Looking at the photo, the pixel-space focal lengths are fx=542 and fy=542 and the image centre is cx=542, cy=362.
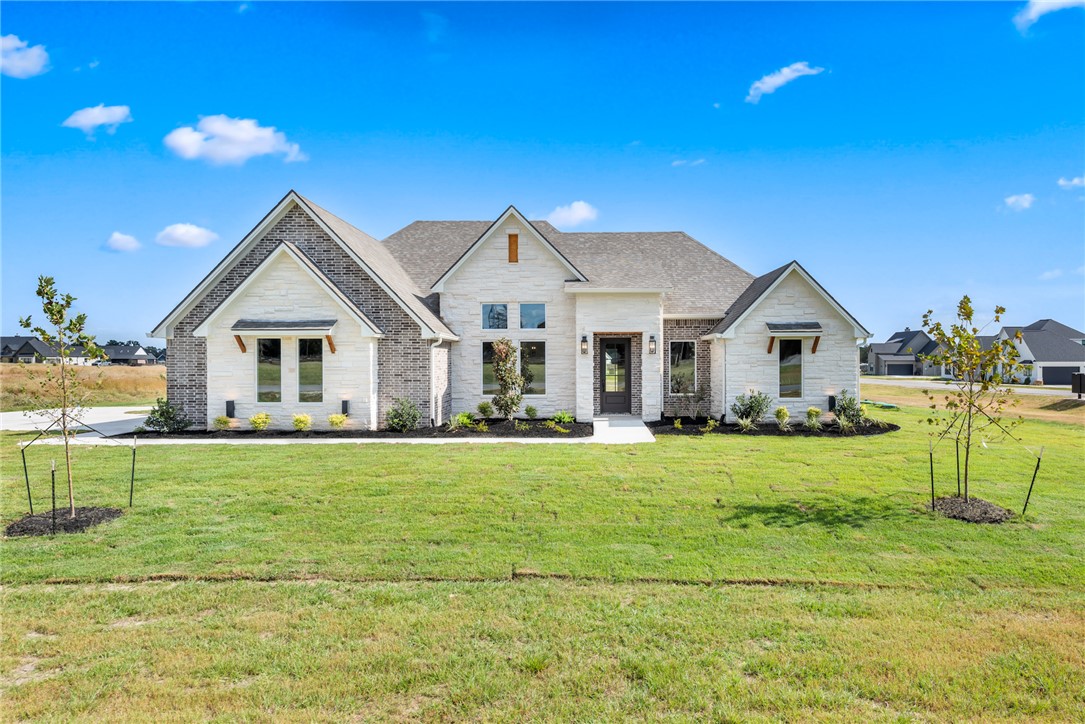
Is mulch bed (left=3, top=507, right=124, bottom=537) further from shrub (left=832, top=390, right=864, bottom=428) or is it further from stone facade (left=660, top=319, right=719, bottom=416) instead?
shrub (left=832, top=390, right=864, bottom=428)

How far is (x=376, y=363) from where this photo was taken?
15531mm

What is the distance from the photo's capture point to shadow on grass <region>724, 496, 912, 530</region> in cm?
718

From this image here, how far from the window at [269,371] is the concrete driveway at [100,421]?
4.08 m

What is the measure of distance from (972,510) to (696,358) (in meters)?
11.0

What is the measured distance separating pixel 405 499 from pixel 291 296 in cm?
963

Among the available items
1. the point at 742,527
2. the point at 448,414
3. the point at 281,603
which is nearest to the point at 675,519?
the point at 742,527

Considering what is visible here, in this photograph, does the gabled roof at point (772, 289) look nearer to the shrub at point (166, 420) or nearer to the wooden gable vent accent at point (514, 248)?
the wooden gable vent accent at point (514, 248)

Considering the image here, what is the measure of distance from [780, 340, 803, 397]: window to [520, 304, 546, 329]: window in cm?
751

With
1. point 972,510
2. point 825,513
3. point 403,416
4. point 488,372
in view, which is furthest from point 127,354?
point 972,510

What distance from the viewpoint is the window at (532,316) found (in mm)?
17938

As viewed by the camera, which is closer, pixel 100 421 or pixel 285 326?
pixel 285 326

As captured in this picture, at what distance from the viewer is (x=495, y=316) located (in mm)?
18031

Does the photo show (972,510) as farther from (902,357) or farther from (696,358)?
(902,357)

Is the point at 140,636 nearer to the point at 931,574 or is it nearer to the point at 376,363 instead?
the point at 931,574
